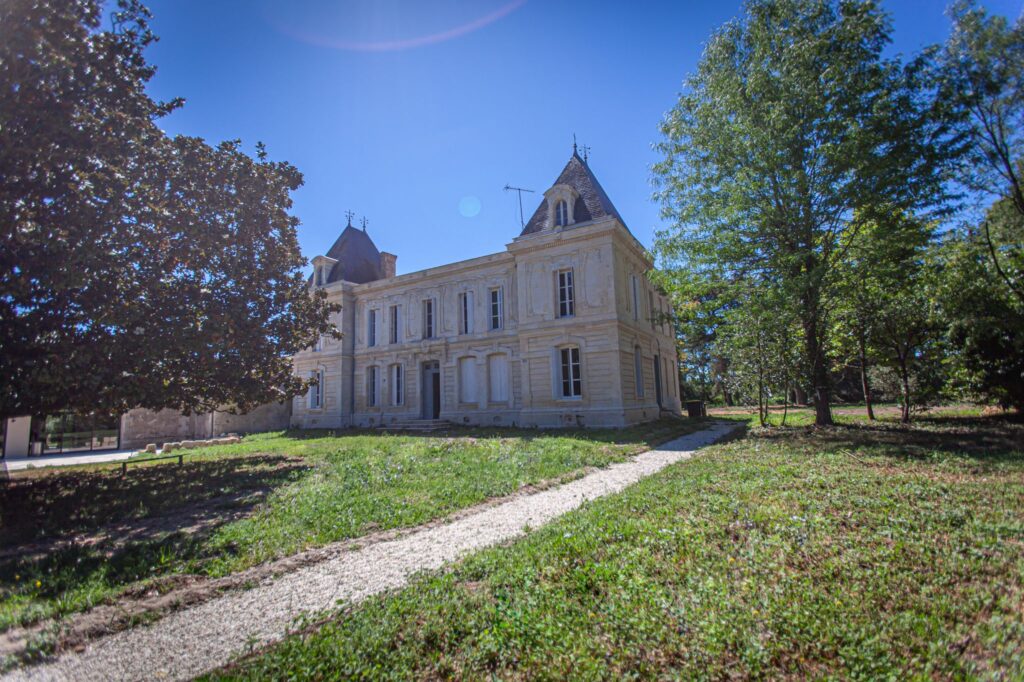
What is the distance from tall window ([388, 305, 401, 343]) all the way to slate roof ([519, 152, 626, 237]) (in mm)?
8564

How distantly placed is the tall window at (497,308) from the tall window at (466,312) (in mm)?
1138

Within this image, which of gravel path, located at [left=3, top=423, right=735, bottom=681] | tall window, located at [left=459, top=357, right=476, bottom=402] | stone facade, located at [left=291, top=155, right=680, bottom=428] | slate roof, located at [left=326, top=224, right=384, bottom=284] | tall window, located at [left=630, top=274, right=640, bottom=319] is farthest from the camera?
slate roof, located at [left=326, top=224, right=384, bottom=284]

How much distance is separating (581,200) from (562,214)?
1.04 m

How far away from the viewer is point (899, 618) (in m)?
2.88

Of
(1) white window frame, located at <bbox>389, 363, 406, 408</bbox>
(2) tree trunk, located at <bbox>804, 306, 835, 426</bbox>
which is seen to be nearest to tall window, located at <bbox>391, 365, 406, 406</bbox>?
(1) white window frame, located at <bbox>389, 363, 406, 408</bbox>

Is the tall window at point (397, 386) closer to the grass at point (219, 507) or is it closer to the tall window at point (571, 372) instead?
the tall window at point (571, 372)

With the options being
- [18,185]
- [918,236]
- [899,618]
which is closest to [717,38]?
[918,236]

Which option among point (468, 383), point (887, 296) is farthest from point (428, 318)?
point (887, 296)

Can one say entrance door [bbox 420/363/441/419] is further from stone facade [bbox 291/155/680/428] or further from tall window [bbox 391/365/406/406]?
tall window [bbox 391/365/406/406]

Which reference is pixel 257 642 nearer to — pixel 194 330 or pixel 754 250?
pixel 194 330

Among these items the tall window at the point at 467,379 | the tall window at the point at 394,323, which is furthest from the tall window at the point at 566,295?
the tall window at the point at 394,323

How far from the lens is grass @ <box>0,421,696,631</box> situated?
15.0 ft

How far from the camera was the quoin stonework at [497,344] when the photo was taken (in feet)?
61.2

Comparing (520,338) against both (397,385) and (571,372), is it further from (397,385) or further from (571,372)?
(397,385)
